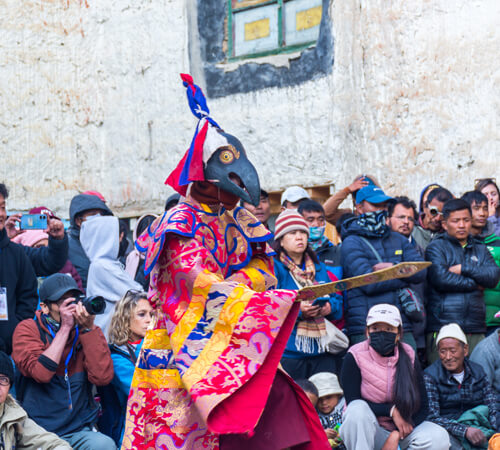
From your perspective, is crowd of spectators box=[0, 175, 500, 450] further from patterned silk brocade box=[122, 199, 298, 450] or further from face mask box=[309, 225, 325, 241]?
patterned silk brocade box=[122, 199, 298, 450]

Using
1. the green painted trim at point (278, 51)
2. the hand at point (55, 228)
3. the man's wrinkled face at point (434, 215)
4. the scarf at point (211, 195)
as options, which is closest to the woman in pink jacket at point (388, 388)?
the man's wrinkled face at point (434, 215)

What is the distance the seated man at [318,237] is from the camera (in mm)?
7031

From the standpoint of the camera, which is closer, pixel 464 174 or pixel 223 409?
pixel 223 409

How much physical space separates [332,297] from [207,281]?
110 inches

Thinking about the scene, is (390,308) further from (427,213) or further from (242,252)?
(242,252)

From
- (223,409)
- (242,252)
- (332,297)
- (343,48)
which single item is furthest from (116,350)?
(343,48)

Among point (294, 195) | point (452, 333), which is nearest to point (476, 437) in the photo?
point (452, 333)

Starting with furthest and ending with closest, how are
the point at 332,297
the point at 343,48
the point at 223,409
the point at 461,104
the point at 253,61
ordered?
the point at 253,61 < the point at 343,48 < the point at 461,104 < the point at 332,297 < the point at 223,409

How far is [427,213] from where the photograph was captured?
25.2 feet

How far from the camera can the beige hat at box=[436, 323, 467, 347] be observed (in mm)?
6426

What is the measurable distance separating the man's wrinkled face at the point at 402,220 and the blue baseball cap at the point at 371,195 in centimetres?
14

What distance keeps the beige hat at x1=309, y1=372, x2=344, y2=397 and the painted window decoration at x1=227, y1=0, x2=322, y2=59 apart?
15.4 feet

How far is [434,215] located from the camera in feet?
24.9

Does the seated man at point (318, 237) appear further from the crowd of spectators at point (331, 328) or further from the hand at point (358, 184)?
the hand at point (358, 184)
